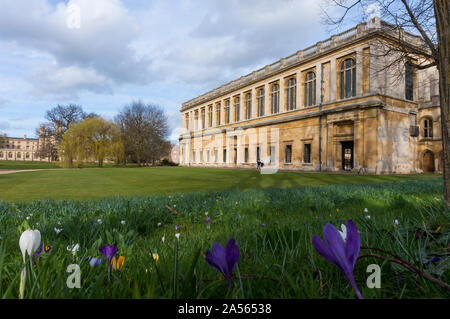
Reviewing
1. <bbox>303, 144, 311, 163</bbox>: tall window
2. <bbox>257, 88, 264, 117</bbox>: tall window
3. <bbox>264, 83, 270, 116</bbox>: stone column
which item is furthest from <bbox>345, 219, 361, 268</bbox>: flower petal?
<bbox>257, 88, 264, 117</bbox>: tall window

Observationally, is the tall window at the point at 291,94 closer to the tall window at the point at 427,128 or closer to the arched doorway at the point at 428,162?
the tall window at the point at 427,128

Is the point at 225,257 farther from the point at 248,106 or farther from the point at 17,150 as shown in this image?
the point at 17,150

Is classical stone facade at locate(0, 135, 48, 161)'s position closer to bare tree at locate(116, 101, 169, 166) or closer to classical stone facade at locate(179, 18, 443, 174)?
bare tree at locate(116, 101, 169, 166)

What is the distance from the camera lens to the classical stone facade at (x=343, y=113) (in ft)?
78.4

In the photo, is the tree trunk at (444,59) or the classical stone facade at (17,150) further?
the classical stone facade at (17,150)

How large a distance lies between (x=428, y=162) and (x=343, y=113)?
11630 mm

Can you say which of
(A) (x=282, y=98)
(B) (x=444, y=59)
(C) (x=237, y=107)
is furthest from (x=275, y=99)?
(B) (x=444, y=59)

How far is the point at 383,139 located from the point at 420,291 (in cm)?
2777

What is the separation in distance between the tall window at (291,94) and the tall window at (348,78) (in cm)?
721

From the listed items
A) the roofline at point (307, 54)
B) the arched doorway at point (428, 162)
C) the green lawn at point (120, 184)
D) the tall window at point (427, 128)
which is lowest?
the green lawn at point (120, 184)

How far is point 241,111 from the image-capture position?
4312 cm

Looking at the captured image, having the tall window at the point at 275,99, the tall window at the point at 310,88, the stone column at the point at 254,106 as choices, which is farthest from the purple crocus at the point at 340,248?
the stone column at the point at 254,106
